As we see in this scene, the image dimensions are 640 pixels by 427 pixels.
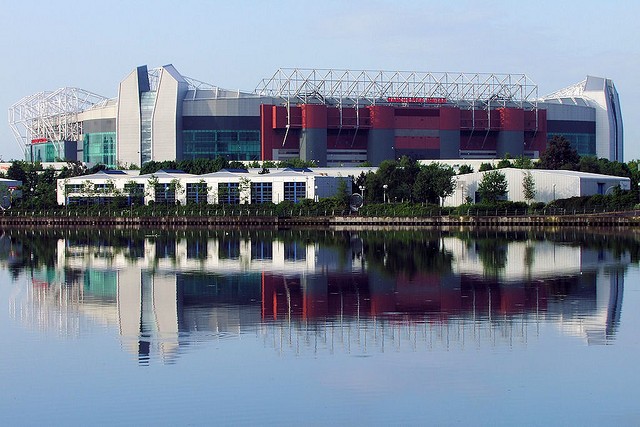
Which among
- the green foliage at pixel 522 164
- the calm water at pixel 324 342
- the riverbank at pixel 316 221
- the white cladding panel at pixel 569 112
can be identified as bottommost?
the calm water at pixel 324 342

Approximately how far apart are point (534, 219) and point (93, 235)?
71.2 ft

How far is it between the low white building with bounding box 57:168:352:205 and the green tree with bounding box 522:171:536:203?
10.8m

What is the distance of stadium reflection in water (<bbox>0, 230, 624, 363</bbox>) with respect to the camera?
1788 centimetres

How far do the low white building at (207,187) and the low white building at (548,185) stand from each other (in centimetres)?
734

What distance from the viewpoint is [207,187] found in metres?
69.5

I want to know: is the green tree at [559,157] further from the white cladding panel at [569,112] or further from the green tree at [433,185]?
the white cladding panel at [569,112]

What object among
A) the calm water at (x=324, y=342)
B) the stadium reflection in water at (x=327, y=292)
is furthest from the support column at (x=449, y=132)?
the calm water at (x=324, y=342)

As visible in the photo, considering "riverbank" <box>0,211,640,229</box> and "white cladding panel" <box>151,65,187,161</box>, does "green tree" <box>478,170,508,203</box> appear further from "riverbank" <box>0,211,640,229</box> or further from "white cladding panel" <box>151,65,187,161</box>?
"white cladding panel" <box>151,65,187,161</box>

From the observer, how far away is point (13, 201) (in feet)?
246

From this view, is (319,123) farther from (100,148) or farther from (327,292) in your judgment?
(327,292)

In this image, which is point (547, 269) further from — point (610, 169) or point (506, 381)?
point (610, 169)

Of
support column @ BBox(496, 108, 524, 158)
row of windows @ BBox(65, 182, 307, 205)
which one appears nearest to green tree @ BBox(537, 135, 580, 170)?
support column @ BBox(496, 108, 524, 158)

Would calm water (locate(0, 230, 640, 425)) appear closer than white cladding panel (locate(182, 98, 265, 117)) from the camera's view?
Yes

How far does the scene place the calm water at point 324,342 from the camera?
12.9m
